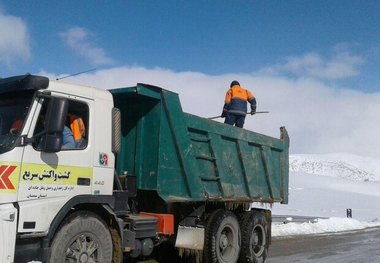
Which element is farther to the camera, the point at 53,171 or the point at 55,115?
the point at 53,171

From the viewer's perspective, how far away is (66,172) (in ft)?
17.9

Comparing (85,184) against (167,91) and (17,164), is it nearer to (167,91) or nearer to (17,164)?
(17,164)

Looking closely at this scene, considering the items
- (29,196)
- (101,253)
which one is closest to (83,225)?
(101,253)

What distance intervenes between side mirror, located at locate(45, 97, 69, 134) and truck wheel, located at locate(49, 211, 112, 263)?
3.65ft

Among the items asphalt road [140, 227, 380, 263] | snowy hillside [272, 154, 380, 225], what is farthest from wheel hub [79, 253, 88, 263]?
snowy hillside [272, 154, 380, 225]

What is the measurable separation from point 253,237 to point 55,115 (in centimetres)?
523

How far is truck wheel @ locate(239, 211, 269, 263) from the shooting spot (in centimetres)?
869

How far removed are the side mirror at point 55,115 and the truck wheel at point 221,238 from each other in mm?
3621

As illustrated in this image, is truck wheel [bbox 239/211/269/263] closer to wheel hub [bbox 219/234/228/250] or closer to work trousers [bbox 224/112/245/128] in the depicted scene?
wheel hub [bbox 219/234/228/250]

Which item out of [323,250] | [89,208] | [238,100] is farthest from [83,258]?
[323,250]

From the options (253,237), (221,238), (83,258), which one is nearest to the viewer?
(83,258)

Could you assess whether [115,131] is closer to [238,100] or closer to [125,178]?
[125,178]

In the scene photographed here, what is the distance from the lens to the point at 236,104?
32.3 feet

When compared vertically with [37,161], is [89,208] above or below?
below
